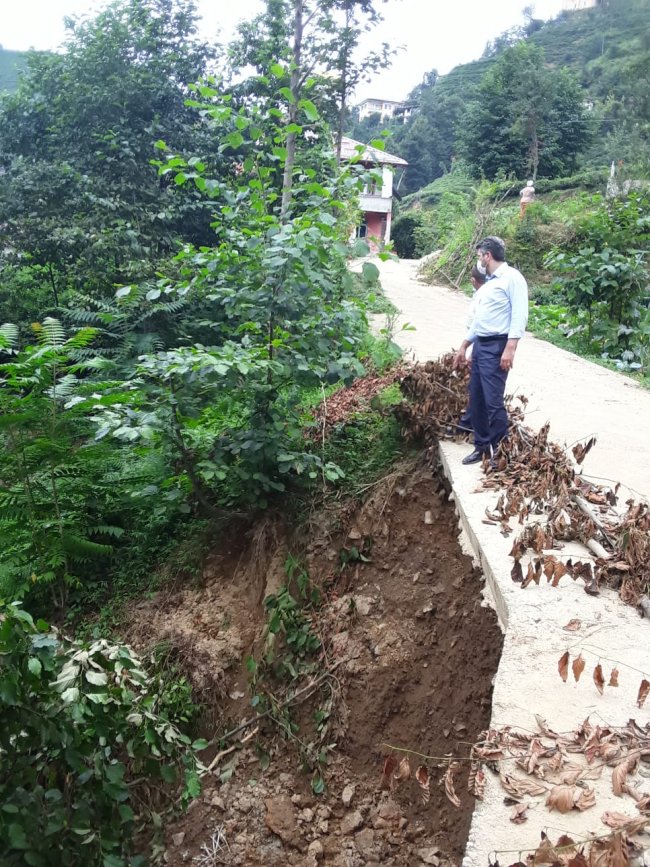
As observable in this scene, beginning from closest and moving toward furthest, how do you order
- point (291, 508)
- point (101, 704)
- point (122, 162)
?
point (101, 704) < point (291, 508) < point (122, 162)

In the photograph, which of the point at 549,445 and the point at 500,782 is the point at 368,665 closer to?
the point at 500,782

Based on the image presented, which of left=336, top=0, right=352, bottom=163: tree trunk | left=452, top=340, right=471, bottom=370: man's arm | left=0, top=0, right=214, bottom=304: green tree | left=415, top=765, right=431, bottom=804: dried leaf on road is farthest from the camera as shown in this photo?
left=336, top=0, right=352, bottom=163: tree trunk

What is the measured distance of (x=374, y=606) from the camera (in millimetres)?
3758

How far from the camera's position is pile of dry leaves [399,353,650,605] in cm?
307

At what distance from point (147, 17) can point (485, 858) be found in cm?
1224

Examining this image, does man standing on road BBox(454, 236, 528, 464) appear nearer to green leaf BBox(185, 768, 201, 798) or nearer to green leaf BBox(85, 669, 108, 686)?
green leaf BBox(185, 768, 201, 798)

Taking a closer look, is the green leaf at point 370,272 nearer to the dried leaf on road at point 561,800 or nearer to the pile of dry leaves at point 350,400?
the pile of dry leaves at point 350,400

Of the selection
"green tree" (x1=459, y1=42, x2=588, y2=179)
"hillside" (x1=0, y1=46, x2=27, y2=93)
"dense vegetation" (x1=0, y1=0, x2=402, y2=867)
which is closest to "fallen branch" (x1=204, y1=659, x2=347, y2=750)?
"dense vegetation" (x1=0, y1=0, x2=402, y2=867)

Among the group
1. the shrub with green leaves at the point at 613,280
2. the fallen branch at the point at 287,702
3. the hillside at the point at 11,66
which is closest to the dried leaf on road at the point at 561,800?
the fallen branch at the point at 287,702

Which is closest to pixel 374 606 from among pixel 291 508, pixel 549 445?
pixel 291 508

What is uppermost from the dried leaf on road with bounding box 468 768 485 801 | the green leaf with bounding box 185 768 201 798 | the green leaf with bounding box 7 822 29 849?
the dried leaf on road with bounding box 468 768 485 801

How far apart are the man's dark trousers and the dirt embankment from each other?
1.64 ft

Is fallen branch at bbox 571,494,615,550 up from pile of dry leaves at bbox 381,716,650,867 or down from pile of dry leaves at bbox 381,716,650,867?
up

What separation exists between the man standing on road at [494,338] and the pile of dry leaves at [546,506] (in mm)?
170
